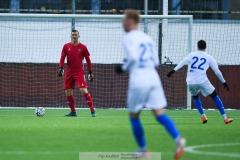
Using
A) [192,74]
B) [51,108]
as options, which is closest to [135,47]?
[192,74]

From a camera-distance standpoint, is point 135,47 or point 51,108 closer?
point 135,47

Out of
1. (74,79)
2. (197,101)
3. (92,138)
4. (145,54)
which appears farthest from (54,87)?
(145,54)

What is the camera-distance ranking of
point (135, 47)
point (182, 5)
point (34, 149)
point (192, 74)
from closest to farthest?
point (135, 47) → point (34, 149) → point (192, 74) → point (182, 5)

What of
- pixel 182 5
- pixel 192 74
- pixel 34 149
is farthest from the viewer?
pixel 182 5

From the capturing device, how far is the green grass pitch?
36.9 ft

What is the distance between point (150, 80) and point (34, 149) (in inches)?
101

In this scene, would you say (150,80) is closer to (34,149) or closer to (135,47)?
(135,47)

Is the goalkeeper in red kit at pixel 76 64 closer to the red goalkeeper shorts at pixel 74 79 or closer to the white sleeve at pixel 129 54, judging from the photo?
the red goalkeeper shorts at pixel 74 79

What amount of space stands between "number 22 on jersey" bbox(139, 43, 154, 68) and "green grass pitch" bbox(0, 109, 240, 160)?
1.46 meters

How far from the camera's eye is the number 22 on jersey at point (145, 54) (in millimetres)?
Answer: 10352

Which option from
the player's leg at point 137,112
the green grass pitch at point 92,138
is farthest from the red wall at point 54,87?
the player's leg at point 137,112

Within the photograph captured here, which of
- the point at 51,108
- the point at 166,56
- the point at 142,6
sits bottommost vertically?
the point at 51,108

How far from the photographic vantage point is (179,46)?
27016mm

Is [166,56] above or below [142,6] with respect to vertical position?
below
